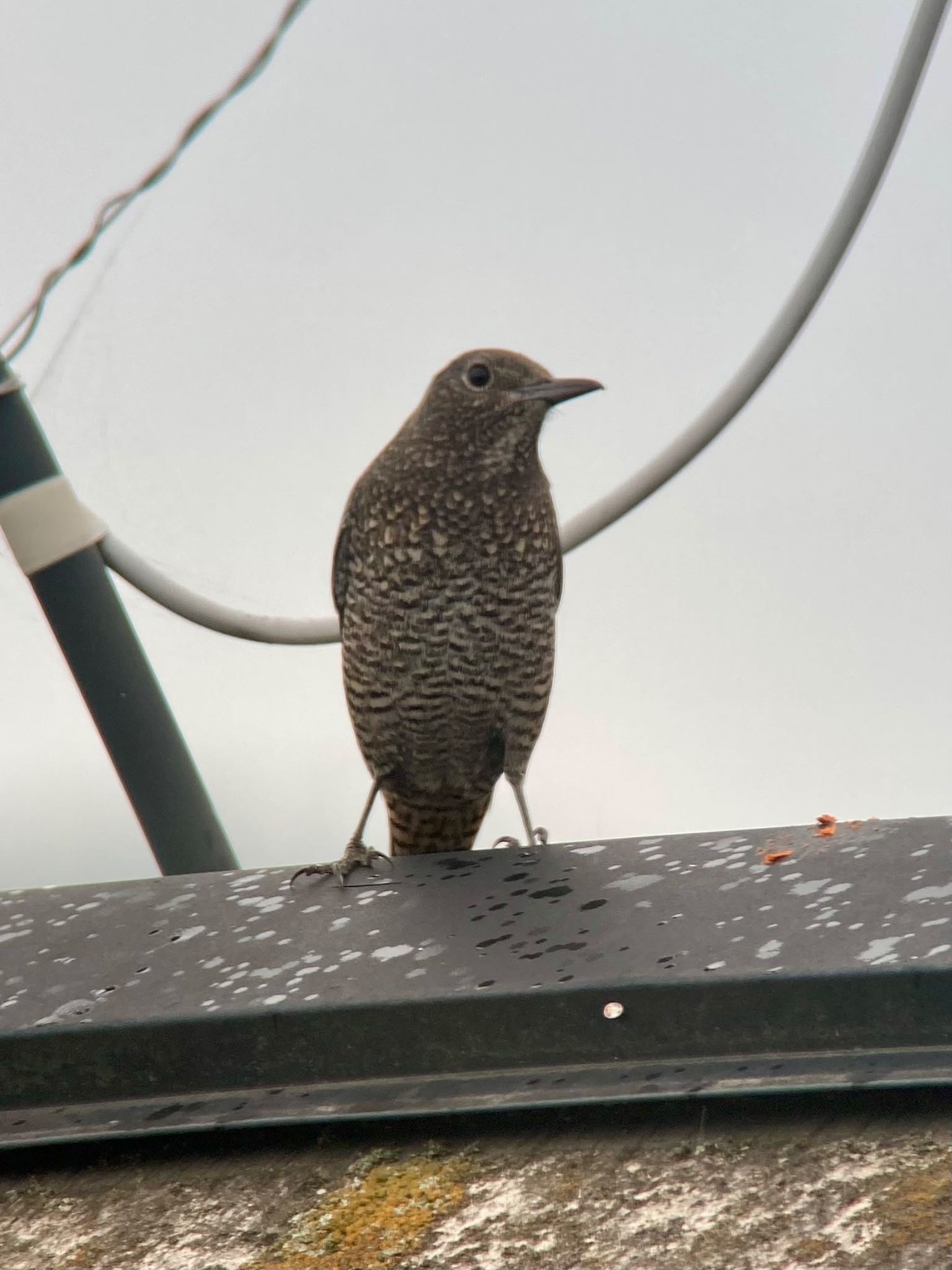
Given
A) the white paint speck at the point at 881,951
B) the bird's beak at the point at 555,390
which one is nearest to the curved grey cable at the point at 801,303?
the bird's beak at the point at 555,390

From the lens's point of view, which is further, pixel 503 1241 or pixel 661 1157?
pixel 661 1157

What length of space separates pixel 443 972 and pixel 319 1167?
324mm

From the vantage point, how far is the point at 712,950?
1.78 metres

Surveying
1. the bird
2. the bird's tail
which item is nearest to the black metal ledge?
the bird

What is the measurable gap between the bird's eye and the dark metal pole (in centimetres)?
100

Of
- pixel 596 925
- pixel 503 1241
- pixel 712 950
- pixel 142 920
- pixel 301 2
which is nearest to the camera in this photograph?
pixel 503 1241

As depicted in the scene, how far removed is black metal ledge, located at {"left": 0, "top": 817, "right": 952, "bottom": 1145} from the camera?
5.32 ft

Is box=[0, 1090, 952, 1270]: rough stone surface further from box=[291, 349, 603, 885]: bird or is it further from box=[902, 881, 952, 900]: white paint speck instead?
box=[291, 349, 603, 885]: bird

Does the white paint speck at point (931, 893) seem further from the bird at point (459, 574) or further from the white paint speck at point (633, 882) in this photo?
the bird at point (459, 574)

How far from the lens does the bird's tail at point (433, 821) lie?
3.91 meters

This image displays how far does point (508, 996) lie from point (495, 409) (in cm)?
197

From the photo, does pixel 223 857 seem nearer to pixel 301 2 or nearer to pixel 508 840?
pixel 508 840

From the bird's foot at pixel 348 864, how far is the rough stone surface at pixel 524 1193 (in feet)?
2.54

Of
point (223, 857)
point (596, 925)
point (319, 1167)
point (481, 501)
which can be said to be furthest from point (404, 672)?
point (319, 1167)
